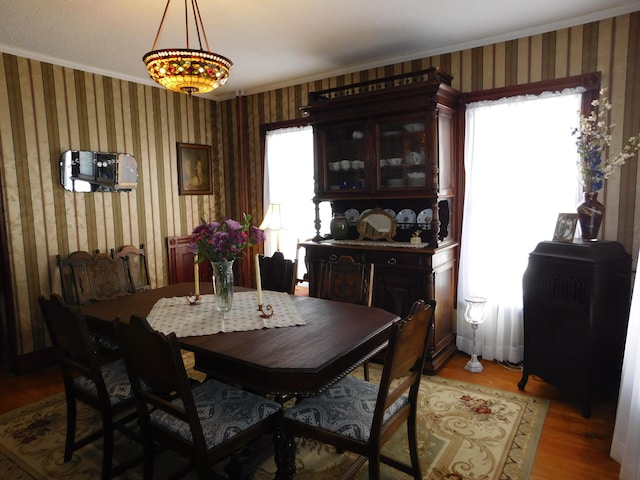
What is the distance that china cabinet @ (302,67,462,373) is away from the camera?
3242 mm

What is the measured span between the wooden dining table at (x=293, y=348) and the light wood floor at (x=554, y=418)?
1.13 metres

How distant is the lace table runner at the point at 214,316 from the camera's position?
211 cm

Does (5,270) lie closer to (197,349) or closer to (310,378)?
(197,349)

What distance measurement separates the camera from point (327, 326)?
2119 mm

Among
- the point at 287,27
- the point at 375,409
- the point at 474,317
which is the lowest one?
the point at 474,317

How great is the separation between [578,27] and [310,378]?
10.2 feet

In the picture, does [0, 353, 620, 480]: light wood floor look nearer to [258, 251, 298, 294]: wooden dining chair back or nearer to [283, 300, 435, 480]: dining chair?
[283, 300, 435, 480]: dining chair

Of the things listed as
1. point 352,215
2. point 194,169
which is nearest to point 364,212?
point 352,215

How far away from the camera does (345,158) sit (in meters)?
3.74

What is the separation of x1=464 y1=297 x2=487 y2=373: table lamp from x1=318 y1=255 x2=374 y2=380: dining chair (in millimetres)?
1034

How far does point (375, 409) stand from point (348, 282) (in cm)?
118

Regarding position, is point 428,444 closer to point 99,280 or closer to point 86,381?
point 86,381

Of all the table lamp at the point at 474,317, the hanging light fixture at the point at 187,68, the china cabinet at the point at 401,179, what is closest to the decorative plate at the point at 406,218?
the china cabinet at the point at 401,179

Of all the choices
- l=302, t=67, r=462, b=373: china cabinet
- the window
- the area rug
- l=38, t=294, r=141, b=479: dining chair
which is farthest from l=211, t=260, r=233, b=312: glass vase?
the window
